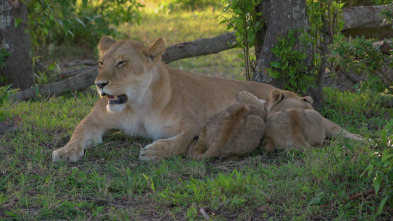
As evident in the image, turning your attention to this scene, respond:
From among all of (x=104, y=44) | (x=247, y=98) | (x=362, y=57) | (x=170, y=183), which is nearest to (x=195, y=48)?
(x=247, y=98)

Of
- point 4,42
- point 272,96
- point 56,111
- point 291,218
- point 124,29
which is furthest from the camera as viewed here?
point 124,29

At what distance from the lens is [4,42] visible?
259 inches

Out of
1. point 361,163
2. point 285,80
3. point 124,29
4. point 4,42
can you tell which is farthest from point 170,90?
point 124,29

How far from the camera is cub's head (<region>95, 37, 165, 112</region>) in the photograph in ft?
15.4

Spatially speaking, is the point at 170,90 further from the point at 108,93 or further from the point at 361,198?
the point at 361,198

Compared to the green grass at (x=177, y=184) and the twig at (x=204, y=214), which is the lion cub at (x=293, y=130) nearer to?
the green grass at (x=177, y=184)

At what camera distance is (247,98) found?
5.34 metres

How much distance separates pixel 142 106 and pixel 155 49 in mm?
498

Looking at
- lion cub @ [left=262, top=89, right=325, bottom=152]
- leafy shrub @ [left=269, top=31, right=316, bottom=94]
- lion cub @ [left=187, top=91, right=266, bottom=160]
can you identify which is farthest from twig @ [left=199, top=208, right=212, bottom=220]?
leafy shrub @ [left=269, top=31, right=316, bottom=94]

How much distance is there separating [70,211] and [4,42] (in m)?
3.61

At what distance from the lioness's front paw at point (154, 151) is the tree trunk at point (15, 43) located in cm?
267

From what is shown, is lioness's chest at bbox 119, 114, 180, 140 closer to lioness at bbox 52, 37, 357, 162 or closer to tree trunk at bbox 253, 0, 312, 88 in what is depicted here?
lioness at bbox 52, 37, 357, 162

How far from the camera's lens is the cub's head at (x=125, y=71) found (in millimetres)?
4695

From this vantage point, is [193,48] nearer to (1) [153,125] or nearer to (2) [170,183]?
(1) [153,125]
